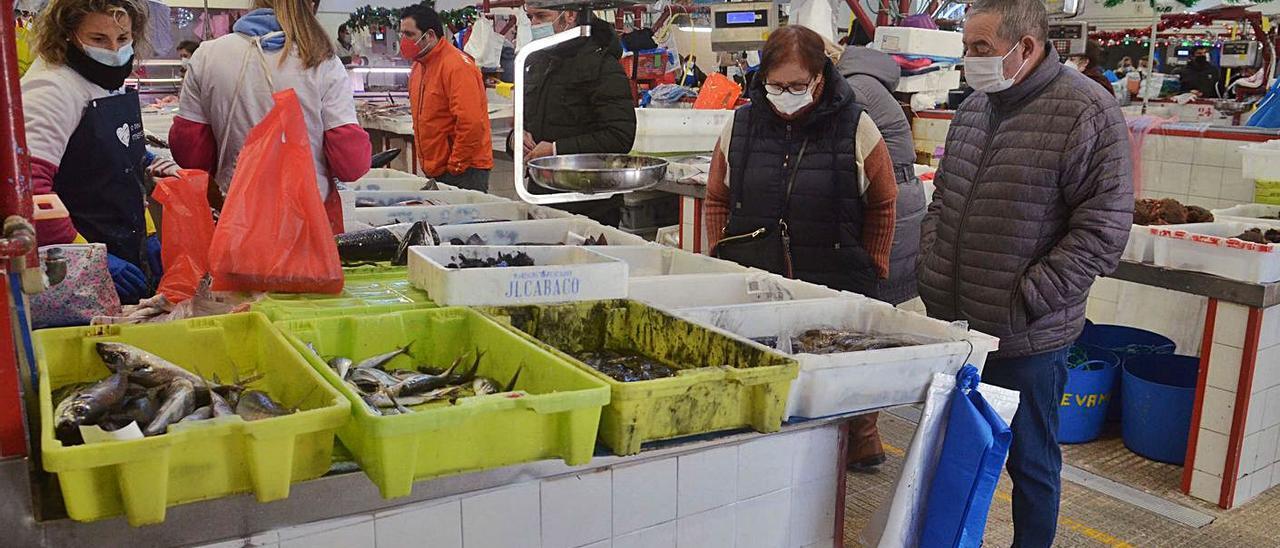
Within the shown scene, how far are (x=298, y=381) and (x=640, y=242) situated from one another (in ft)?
5.54

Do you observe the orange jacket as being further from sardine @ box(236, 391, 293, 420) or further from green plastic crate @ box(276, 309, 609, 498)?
sardine @ box(236, 391, 293, 420)

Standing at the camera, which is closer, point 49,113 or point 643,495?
point 643,495

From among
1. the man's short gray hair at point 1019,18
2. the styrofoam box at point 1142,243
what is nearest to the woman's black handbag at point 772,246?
the man's short gray hair at point 1019,18

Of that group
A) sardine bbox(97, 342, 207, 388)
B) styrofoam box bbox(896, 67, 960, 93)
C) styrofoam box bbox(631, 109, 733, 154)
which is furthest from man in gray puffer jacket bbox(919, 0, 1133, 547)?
styrofoam box bbox(896, 67, 960, 93)

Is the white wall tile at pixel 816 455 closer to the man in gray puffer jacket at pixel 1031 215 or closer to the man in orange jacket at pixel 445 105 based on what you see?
the man in gray puffer jacket at pixel 1031 215

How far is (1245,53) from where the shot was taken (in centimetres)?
1326

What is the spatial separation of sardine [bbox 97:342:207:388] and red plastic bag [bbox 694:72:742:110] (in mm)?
5599

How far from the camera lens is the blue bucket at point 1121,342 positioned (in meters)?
4.57

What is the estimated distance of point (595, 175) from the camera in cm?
294

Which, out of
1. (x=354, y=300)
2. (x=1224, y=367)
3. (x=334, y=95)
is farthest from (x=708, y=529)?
(x=1224, y=367)

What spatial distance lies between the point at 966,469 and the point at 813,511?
1.27ft

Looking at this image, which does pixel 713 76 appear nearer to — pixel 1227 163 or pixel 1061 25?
pixel 1061 25

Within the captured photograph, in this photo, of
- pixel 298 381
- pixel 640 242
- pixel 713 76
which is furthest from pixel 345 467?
pixel 713 76

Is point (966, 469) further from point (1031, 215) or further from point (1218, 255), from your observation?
point (1218, 255)
